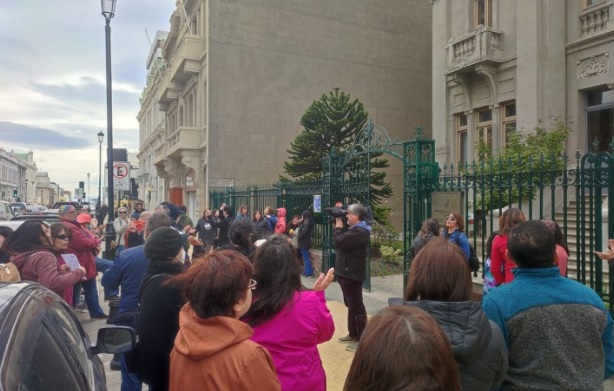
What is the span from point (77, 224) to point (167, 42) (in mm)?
24530

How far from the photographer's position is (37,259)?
4.91 meters

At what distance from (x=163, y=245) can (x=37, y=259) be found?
7.50 ft

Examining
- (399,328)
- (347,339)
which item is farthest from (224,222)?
(399,328)

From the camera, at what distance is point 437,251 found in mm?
2297

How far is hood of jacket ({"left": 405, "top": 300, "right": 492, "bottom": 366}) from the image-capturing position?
2.07 meters

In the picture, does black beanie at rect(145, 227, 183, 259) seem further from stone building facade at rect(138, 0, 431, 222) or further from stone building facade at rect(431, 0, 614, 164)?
stone building facade at rect(138, 0, 431, 222)

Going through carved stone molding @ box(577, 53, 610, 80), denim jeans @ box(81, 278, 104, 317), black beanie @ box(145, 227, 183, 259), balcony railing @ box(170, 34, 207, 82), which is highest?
balcony railing @ box(170, 34, 207, 82)

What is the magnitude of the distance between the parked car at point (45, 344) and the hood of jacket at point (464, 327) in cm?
163

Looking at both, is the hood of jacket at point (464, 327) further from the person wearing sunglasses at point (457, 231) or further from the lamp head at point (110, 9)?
the lamp head at point (110, 9)

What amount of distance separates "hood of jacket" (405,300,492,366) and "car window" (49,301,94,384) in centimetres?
174

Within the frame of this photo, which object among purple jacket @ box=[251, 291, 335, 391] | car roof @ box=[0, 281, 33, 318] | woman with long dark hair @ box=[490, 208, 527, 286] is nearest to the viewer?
car roof @ box=[0, 281, 33, 318]

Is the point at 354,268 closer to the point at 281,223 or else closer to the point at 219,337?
the point at 219,337

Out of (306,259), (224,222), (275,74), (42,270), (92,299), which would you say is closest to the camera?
(42,270)

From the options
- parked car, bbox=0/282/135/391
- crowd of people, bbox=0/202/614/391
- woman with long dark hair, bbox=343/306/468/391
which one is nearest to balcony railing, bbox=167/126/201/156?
crowd of people, bbox=0/202/614/391
